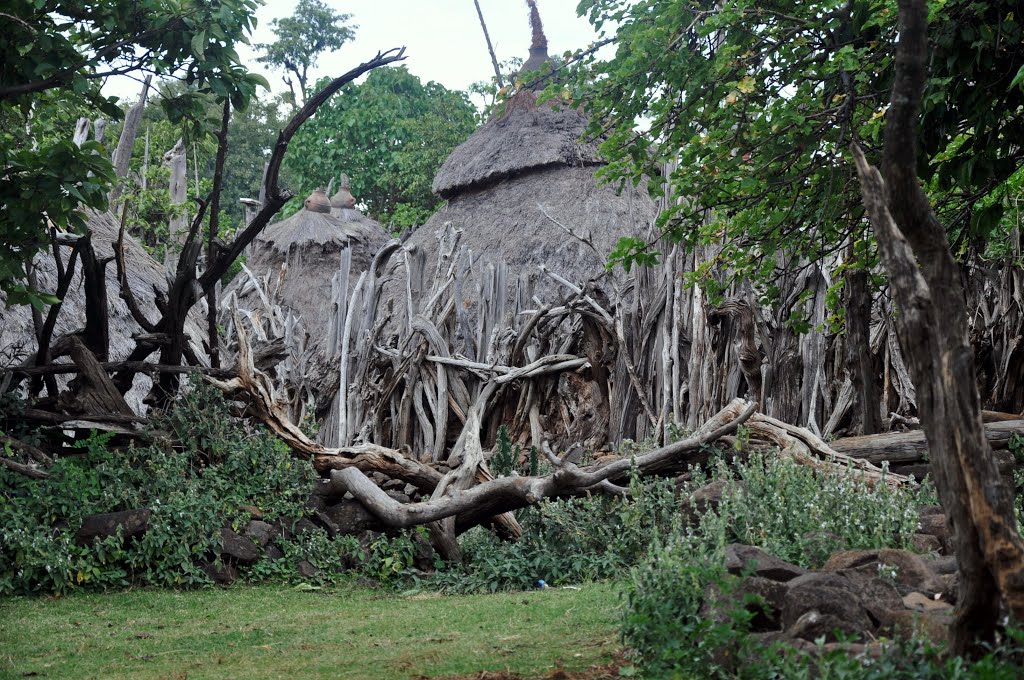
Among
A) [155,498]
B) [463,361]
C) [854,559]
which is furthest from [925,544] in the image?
[463,361]

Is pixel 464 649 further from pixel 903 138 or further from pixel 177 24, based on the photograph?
pixel 177 24

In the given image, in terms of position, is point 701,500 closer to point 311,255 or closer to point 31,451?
point 31,451

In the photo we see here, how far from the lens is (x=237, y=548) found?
7.21 m

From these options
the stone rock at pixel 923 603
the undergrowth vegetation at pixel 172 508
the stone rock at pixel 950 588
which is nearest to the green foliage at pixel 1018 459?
the stone rock at pixel 950 588

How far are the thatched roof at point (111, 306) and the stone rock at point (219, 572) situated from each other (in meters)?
3.80

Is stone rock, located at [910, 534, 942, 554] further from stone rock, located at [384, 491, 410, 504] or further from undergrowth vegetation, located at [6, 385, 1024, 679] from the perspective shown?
stone rock, located at [384, 491, 410, 504]

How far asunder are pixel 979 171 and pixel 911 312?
73.2 inches

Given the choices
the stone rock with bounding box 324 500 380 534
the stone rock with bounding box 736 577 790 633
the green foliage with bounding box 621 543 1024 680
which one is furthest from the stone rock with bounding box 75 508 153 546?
the stone rock with bounding box 736 577 790 633

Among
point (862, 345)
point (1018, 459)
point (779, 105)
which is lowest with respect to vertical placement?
point (1018, 459)

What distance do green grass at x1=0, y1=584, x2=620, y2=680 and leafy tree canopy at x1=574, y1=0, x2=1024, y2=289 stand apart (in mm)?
2749

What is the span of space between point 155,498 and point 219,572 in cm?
71

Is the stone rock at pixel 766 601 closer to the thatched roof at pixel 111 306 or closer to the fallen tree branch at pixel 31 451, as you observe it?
the fallen tree branch at pixel 31 451

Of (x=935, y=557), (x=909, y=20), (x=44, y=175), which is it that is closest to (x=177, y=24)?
(x=44, y=175)

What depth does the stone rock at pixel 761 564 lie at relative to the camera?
14.3 feet
